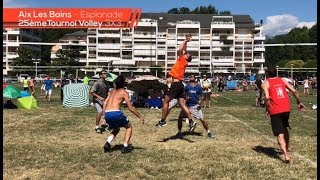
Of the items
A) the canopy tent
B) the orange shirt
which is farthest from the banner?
the orange shirt

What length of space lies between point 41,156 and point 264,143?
477cm

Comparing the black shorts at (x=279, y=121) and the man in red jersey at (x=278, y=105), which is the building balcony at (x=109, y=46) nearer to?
the man in red jersey at (x=278, y=105)

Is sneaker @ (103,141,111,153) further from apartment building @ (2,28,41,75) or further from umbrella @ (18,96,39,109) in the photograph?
apartment building @ (2,28,41,75)

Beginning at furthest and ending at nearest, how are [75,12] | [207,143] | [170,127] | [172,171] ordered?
[75,12]
[170,127]
[207,143]
[172,171]

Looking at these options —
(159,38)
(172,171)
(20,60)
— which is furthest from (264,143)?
(159,38)

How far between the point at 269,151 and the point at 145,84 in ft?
45.1

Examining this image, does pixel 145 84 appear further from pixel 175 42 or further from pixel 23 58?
pixel 175 42

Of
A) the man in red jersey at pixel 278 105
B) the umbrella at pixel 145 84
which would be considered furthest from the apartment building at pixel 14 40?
the man in red jersey at pixel 278 105

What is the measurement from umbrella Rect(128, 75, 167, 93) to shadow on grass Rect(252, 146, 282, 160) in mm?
12923

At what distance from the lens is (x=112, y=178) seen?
720 centimetres

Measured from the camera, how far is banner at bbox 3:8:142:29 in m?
52.0

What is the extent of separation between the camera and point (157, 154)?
9.17 m

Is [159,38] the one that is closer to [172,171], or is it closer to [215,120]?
[215,120]

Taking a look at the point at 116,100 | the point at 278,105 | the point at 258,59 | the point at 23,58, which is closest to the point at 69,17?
the point at 23,58
